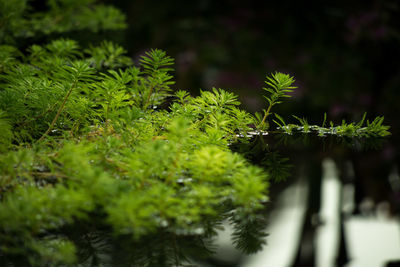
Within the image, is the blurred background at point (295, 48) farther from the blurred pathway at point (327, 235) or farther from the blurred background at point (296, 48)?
the blurred pathway at point (327, 235)

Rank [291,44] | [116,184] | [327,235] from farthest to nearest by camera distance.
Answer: [291,44], [327,235], [116,184]

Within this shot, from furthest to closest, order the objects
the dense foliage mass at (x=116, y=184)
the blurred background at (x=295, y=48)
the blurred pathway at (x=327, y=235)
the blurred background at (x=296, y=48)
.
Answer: the blurred background at (x=295, y=48)
the blurred background at (x=296, y=48)
the blurred pathway at (x=327, y=235)
the dense foliage mass at (x=116, y=184)

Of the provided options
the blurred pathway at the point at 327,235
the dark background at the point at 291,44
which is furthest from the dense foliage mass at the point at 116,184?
the dark background at the point at 291,44

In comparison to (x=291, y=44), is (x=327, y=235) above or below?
below

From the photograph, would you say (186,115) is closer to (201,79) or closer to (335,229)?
(335,229)

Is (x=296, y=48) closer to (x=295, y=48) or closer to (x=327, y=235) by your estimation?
(x=295, y=48)

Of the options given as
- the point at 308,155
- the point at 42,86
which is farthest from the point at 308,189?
the point at 42,86

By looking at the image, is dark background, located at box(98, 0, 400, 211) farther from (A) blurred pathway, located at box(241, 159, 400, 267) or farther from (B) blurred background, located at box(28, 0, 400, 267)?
(A) blurred pathway, located at box(241, 159, 400, 267)

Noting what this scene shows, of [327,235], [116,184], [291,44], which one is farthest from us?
[291,44]

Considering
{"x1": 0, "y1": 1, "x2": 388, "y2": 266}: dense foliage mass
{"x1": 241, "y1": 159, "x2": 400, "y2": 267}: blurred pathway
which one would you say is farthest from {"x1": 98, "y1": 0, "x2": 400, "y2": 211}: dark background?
{"x1": 0, "y1": 1, "x2": 388, "y2": 266}: dense foliage mass

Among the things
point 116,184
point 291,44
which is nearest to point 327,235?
point 116,184

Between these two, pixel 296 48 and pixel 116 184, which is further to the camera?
pixel 296 48

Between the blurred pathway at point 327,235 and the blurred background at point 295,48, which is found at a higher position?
the blurred background at point 295,48

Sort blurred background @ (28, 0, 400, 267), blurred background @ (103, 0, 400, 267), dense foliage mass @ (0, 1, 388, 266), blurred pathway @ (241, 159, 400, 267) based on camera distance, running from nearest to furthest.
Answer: dense foliage mass @ (0, 1, 388, 266), blurred pathway @ (241, 159, 400, 267), blurred background @ (28, 0, 400, 267), blurred background @ (103, 0, 400, 267)
